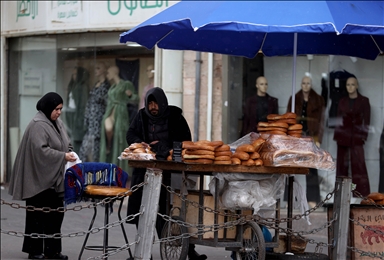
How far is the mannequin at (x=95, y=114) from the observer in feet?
42.6

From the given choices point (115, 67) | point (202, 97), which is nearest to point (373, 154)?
point (202, 97)

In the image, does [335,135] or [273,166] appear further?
[335,135]

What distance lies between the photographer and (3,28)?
14.0 metres

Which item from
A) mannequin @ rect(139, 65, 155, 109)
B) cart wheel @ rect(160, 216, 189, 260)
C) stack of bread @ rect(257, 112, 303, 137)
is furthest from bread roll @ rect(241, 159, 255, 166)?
mannequin @ rect(139, 65, 155, 109)

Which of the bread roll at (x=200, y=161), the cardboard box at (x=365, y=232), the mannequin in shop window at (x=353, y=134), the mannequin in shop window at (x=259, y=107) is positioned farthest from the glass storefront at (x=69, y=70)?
the cardboard box at (x=365, y=232)

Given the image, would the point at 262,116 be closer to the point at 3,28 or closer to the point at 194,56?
the point at 194,56

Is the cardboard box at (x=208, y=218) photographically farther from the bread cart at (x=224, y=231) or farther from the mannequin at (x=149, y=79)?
the mannequin at (x=149, y=79)

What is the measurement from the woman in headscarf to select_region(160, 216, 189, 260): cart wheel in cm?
121

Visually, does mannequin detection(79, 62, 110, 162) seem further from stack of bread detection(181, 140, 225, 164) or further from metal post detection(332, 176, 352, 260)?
metal post detection(332, 176, 352, 260)

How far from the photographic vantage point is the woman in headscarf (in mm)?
8047

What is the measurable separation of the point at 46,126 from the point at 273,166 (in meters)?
2.51

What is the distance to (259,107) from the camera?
11594 millimetres

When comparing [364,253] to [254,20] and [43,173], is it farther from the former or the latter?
[43,173]

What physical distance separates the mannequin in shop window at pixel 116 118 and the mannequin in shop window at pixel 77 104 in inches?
20.3
